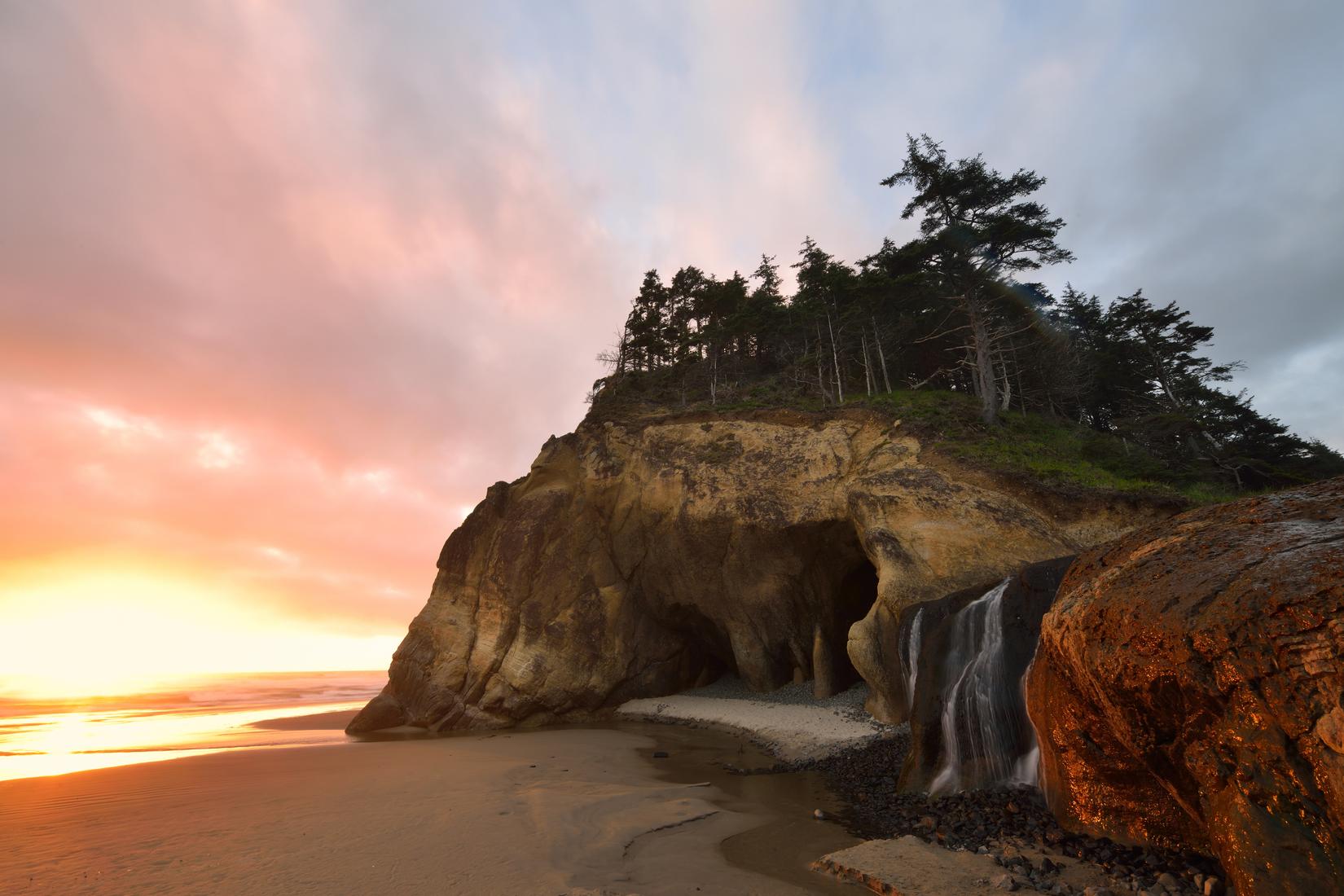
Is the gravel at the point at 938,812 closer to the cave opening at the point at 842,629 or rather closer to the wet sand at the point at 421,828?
the wet sand at the point at 421,828

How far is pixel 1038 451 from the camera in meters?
20.5

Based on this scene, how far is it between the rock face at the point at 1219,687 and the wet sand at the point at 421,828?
3403 mm

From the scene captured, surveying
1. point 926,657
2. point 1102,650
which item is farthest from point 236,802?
point 1102,650

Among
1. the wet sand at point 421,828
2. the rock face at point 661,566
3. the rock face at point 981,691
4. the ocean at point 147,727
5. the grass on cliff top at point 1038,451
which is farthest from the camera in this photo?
the rock face at point 661,566

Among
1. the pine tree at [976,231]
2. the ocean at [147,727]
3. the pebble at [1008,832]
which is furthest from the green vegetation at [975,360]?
the ocean at [147,727]

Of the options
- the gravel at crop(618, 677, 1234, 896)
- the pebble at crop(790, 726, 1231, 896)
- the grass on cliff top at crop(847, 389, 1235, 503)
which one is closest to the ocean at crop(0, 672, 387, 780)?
the gravel at crop(618, 677, 1234, 896)

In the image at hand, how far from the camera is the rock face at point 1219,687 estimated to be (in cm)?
393

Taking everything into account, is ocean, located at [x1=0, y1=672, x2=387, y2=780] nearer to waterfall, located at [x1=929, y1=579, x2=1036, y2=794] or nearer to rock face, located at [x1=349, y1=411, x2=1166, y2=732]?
rock face, located at [x1=349, y1=411, x2=1166, y2=732]

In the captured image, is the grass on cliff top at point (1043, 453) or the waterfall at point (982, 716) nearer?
the waterfall at point (982, 716)

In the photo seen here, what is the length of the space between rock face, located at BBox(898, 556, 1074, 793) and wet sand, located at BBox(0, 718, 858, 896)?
2057mm

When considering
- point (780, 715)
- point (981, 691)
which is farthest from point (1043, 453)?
point (981, 691)

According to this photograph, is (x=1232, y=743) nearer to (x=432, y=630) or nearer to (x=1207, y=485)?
(x=1207, y=485)

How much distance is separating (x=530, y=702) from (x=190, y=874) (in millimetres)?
16110

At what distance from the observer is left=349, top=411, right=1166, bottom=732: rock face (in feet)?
68.4
